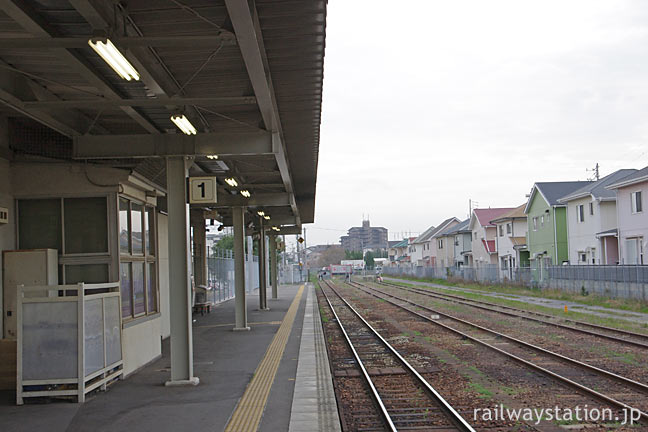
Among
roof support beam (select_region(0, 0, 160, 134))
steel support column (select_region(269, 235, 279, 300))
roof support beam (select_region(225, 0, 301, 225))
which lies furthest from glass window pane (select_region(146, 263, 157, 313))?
steel support column (select_region(269, 235, 279, 300))

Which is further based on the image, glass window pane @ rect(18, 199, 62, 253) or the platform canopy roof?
glass window pane @ rect(18, 199, 62, 253)

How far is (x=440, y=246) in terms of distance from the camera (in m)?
78.5

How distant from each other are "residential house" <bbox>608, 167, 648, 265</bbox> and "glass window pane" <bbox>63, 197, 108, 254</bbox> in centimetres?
2688

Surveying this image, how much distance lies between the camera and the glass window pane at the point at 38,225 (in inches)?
413

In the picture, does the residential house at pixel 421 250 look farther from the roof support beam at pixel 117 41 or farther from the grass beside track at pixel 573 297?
the roof support beam at pixel 117 41

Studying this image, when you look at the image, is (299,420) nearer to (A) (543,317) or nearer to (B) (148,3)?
(B) (148,3)

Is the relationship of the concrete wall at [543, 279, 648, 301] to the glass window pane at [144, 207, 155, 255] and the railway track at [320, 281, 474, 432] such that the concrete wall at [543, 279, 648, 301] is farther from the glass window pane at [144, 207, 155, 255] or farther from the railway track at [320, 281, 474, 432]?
the glass window pane at [144, 207, 155, 255]

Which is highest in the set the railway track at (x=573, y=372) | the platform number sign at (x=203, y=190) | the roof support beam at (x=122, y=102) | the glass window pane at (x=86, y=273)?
the roof support beam at (x=122, y=102)

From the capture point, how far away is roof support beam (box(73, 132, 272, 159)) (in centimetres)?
1040

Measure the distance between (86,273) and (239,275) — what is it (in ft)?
28.7

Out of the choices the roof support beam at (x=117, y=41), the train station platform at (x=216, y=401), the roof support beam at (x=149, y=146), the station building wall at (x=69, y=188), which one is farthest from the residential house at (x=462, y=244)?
the roof support beam at (x=117, y=41)

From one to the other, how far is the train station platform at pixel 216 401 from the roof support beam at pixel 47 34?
4159 millimetres

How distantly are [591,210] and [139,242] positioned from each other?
1243 inches

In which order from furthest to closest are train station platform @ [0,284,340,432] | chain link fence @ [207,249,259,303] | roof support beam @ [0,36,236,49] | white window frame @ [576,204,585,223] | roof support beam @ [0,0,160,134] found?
white window frame @ [576,204,585,223]
chain link fence @ [207,249,259,303]
train station platform @ [0,284,340,432]
roof support beam @ [0,36,236,49]
roof support beam @ [0,0,160,134]
